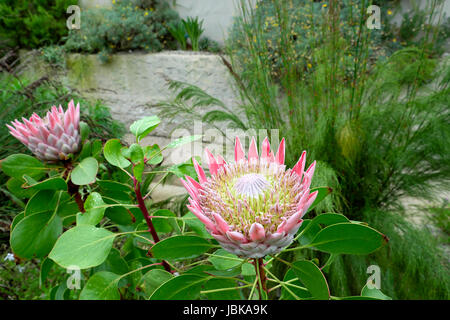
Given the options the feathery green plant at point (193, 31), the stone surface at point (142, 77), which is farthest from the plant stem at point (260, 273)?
the feathery green plant at point (193, 31)

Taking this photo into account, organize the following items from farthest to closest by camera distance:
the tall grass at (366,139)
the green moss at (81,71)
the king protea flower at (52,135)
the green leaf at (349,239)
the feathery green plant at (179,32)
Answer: the feathery green plant at (179,32) < the green moss at (81,71) < the tall grass at (366,139) < the king protea flower at (52,135) < the green leaf at (349,239)

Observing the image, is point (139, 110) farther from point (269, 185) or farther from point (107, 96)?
point (269, 185)

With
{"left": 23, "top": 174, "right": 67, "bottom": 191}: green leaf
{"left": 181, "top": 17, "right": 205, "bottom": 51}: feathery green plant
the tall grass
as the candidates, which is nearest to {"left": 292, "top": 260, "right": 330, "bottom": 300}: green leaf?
{"left": 23, "top": 174, "right": 67, "bottom": 191}: green leaf

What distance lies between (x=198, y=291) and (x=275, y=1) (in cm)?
86

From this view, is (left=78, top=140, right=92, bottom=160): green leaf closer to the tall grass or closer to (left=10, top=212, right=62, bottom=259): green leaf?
(left=10, top=212, right=62, bottom=259): green leaf

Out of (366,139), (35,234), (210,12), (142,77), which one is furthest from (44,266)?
(210,12)

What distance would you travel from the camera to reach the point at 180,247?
0.30 meters

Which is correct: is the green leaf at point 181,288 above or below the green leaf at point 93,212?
below

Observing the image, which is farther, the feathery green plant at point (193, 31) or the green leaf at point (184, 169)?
the feathery green plant at point (193, 31)

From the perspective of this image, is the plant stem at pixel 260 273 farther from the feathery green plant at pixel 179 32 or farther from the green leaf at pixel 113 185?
the feathery green plant at pixel 179 32

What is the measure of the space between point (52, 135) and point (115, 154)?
73mm

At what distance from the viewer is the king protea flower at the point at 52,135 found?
14.2 inches

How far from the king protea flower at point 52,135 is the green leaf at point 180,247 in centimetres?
18

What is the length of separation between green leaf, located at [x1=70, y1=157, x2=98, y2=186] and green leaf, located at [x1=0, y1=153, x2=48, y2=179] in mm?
49
